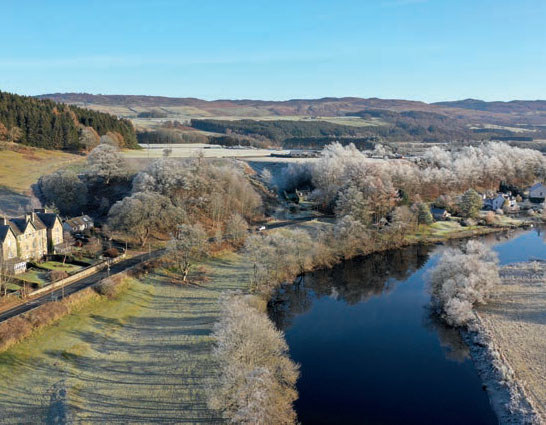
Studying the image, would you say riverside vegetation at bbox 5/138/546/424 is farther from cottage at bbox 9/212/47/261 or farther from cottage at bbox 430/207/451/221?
cottage at bbox 9/212/47/261

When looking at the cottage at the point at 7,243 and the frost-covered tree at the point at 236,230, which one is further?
the frost-covered tree at the point at 236,230

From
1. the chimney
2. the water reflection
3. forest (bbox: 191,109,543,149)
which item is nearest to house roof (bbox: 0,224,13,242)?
the chimney

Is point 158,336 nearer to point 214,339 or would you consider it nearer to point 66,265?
point 214,339

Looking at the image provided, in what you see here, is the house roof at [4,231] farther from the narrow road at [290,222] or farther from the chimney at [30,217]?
the narrow road at [290,222]

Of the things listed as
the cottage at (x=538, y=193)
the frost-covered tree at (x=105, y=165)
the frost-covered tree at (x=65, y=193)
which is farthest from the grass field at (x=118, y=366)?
the cottage at (x=538, y=193)

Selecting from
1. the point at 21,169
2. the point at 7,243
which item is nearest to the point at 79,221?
the point at 7,243

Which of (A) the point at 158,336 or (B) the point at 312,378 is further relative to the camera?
(A) the point at 158,336

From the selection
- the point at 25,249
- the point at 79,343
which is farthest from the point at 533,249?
the point at 25,249

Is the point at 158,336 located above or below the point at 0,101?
below
